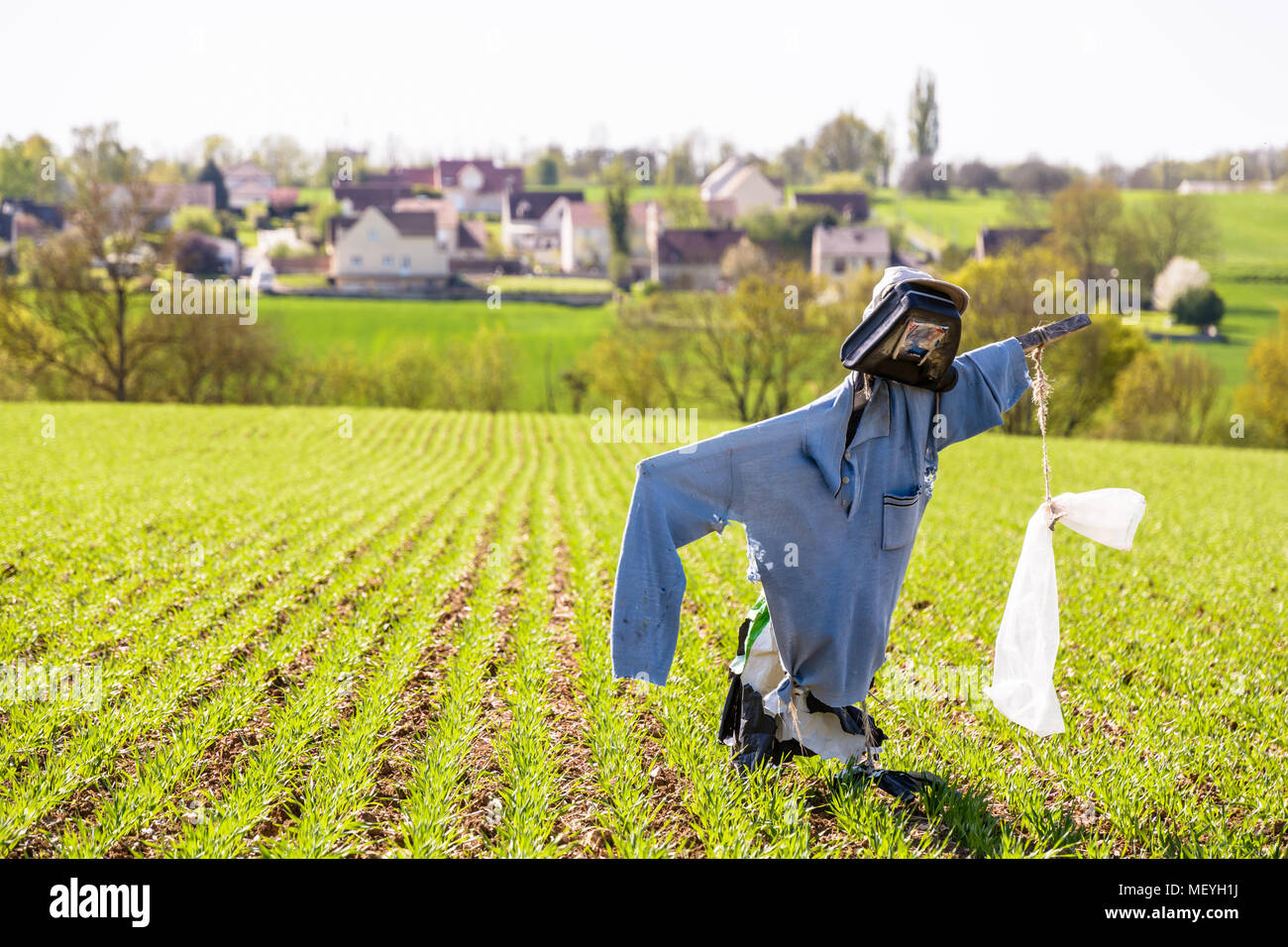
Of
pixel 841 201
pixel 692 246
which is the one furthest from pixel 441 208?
pixel 841 201

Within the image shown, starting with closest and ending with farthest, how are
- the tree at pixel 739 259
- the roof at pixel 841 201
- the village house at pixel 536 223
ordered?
1. the tree at pixel 739 259
2. the roof at pixel 841 201
3. the village house at pixel 536 223

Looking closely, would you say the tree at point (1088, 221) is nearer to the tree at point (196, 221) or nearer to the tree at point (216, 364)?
the tree at point (216, 364)

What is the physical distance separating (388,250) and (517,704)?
80002 mm

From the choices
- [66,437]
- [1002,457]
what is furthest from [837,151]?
[66,437]

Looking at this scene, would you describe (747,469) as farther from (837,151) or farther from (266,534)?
(837,151)

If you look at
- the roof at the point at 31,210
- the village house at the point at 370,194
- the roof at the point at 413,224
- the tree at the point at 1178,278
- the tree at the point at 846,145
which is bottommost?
the tree at the point at 1178,278

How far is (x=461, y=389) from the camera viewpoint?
49.5 m

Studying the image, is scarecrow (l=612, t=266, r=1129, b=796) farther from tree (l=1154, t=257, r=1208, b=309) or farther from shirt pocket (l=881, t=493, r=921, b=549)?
tree (l=1154, t=257, r=1208, b=309)

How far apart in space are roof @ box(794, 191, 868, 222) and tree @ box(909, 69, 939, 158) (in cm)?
2678

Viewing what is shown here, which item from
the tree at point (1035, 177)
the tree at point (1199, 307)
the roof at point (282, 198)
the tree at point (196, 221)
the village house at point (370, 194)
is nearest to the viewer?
the tree at point (1199, 307)

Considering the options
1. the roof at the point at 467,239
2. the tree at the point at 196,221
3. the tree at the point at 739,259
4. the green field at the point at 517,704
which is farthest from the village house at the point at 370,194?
the green field at the point at 517,704

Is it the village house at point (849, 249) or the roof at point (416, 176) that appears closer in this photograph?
the village house at point (849, 249)

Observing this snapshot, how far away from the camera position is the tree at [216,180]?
10919 centimetres

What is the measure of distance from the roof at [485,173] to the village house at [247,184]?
22.8m
